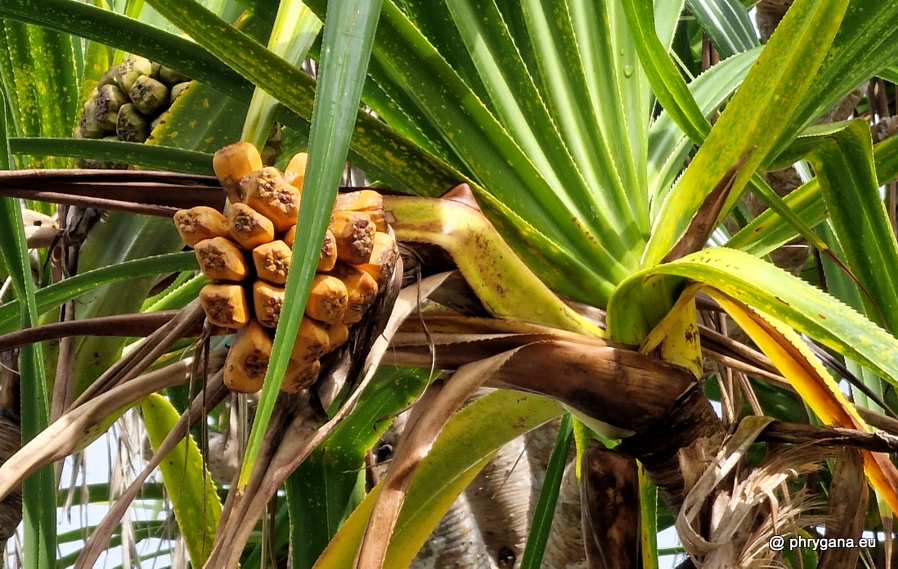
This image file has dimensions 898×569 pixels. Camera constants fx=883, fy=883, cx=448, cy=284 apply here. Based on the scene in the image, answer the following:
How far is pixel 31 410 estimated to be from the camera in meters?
0.61

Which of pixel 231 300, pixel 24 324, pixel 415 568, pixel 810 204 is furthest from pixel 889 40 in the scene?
pixel 415 568

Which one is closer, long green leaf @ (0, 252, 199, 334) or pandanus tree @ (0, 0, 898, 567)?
pandanus tree @ (0, 0, 898, 567)

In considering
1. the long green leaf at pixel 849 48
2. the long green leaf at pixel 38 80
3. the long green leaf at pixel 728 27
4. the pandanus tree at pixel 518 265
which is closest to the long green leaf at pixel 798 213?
the pandanus tree at pixel 518 265

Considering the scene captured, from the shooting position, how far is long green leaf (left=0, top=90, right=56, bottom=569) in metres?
0.58

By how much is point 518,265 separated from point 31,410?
0.35 meters

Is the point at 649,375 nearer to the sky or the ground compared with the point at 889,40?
nearer to the ground

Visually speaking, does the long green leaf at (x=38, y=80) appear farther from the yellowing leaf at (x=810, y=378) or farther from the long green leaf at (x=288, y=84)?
the yellowing leaf at (x=810, y=378)

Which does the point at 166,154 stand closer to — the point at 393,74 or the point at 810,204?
the point at 393,74

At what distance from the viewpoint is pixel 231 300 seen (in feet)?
1.42

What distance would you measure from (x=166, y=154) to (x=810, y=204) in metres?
0.54

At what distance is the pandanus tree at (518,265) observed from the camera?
19.0 inches

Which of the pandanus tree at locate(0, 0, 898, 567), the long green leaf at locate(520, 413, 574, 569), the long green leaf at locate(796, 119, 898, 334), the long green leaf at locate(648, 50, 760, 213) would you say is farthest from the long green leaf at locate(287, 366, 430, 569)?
the long green leaf at locate(796, 119, 898, 334)

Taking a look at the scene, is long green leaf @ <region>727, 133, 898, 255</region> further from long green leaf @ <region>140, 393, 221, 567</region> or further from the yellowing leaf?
long green leaf @ <region>140, 393, 221, 567</region>

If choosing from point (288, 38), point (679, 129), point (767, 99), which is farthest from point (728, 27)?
point (288, 38)
